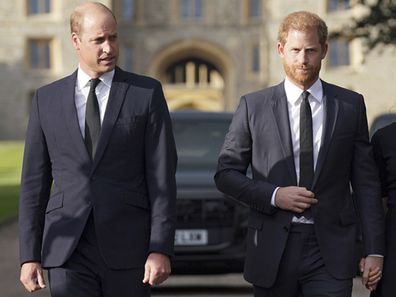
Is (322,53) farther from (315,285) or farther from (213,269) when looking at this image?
(213,269)

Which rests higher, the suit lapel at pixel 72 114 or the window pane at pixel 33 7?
the suit lapel at pixel 72 114

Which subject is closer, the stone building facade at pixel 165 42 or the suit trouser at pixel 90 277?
the suit trouser at pixel 90 277

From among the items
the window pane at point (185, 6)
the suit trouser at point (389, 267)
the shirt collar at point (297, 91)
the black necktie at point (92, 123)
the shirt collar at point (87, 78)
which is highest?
the shirt collar at point (87, 78)

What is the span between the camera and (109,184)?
17.5 ft

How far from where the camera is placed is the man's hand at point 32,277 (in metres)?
5.26

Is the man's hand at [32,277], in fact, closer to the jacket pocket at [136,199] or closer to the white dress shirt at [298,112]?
the jacket pocket at [136,199]

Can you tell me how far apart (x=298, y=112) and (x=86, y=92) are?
39.0 inches

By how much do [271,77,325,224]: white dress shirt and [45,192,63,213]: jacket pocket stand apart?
109 centimetres

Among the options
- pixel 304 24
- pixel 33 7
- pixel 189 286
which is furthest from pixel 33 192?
pixel 33 7

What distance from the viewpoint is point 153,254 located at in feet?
17.1

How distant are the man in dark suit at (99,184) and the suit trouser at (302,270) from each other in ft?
1.75

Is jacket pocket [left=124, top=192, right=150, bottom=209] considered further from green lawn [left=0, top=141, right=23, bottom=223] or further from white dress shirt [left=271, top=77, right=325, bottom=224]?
green lawn [left=0, top=141, right=23, bottom=223]

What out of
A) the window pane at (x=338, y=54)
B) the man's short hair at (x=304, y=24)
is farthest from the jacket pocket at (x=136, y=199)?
the window pane at (x=338, y=54)

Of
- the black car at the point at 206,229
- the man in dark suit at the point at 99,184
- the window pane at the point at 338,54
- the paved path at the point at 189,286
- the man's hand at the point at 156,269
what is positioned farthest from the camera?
the window pane at the point at 338,54
